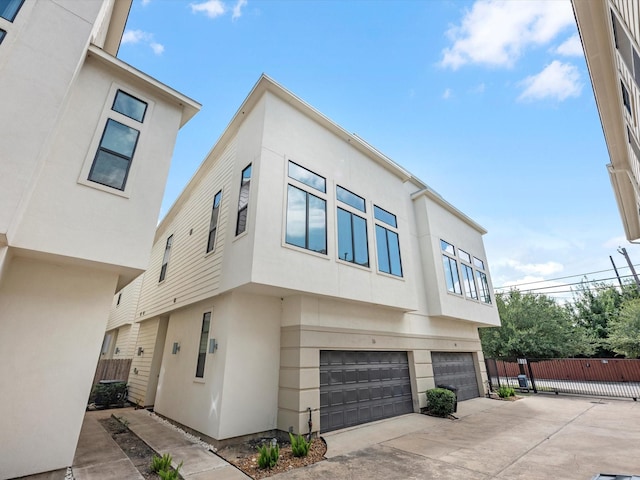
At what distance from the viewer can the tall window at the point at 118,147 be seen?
222 inches

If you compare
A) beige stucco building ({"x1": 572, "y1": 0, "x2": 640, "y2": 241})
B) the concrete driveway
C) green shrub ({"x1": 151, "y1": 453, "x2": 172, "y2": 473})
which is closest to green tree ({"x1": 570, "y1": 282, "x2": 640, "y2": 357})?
the concrete driveway

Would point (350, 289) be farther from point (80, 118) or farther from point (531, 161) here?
point (531, 161)

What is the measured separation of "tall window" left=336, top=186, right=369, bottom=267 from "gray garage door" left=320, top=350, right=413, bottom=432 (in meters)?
2.91

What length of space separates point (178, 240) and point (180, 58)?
700cm

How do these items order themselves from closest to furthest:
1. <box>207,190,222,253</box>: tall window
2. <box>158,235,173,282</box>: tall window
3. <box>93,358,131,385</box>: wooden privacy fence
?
<box>207,190,222,253</box>: tall window, <box>158,235,173,282</box>: tall window, <box>93,358,131,385</box>: wooden privacy fence

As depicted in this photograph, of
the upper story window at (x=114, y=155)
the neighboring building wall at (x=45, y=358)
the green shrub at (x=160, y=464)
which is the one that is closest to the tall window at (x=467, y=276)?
the green shrub at (x=160, y=464)

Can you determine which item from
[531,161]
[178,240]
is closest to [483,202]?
[531,161]

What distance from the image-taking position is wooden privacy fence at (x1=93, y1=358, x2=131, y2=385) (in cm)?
1266

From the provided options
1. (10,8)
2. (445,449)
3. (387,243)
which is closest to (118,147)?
(10,8)

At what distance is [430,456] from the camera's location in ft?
19.0

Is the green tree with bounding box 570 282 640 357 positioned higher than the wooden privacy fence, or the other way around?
the green tree with bounding box 570 282 640 357

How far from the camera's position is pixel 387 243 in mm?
10258

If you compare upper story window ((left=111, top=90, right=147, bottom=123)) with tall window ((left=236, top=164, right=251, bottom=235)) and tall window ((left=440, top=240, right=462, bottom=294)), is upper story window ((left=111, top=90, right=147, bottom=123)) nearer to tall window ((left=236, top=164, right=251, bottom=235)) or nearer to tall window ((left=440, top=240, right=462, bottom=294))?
tall window ((left=236, top=164, right=251, bottom=235))

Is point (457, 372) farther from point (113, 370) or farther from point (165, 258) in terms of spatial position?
point (113, 370)
